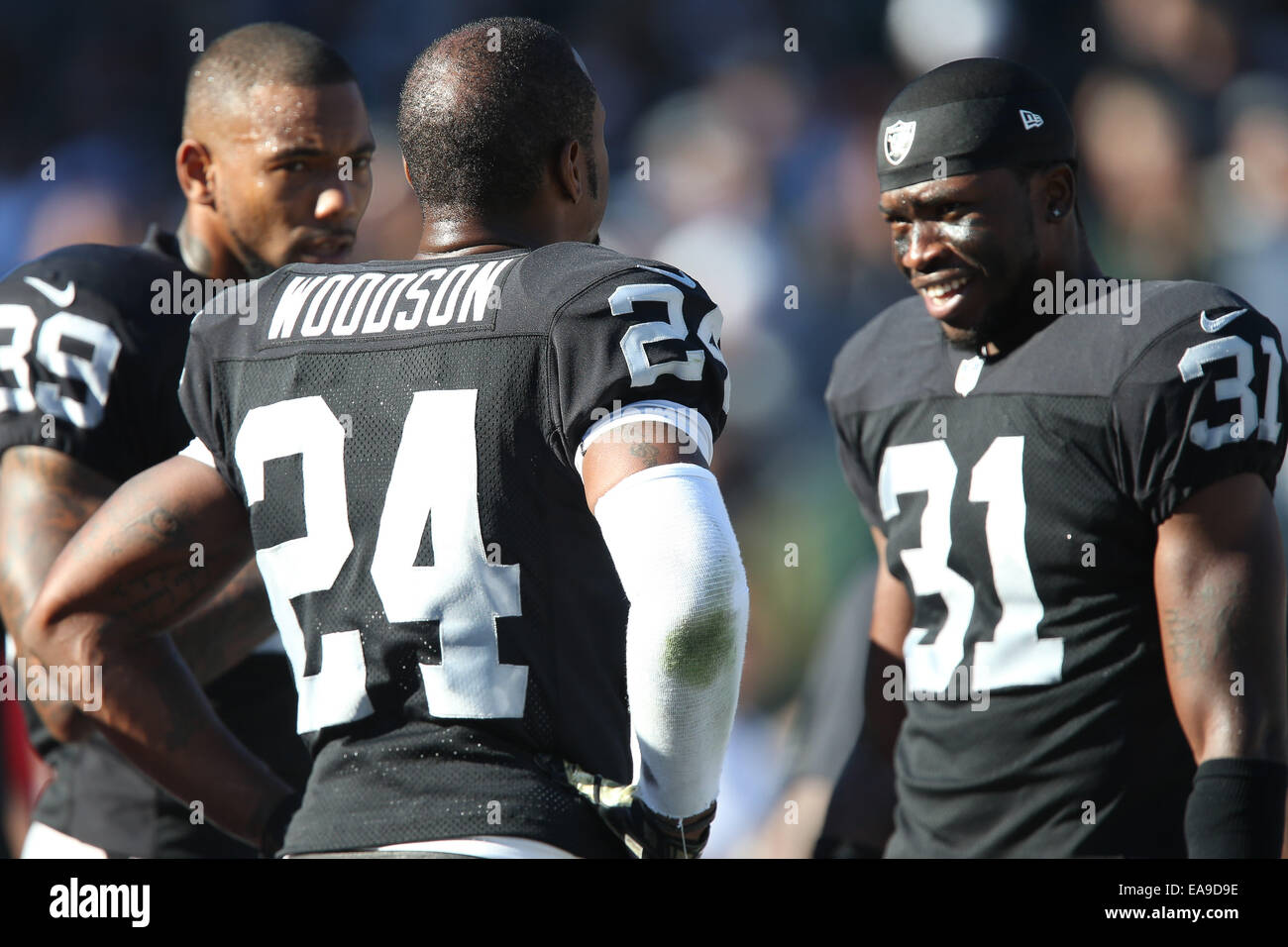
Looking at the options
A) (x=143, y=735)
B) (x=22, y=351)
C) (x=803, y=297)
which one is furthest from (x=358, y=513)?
(x=803, y=297)

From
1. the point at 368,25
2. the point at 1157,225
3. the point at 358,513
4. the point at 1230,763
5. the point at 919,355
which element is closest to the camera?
the point at 358,513

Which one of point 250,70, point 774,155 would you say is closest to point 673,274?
point 250,70

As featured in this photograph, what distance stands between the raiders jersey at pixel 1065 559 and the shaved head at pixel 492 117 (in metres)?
1.16

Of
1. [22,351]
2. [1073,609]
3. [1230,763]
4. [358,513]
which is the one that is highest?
[22,351]

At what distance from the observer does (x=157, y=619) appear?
2.22 m

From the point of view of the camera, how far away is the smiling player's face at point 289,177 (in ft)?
10.7

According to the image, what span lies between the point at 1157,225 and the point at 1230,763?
3535 mm

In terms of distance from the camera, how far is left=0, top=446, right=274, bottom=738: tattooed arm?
273 centimetres

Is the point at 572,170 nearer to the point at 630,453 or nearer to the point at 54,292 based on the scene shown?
the point at 630,453

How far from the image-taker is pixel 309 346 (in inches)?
79.0

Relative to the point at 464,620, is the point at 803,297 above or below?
above

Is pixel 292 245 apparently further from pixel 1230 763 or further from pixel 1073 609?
pixel 1230 763

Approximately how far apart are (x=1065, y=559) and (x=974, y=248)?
66cm

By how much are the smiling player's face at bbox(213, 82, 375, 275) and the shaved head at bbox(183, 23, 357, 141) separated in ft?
0.09
